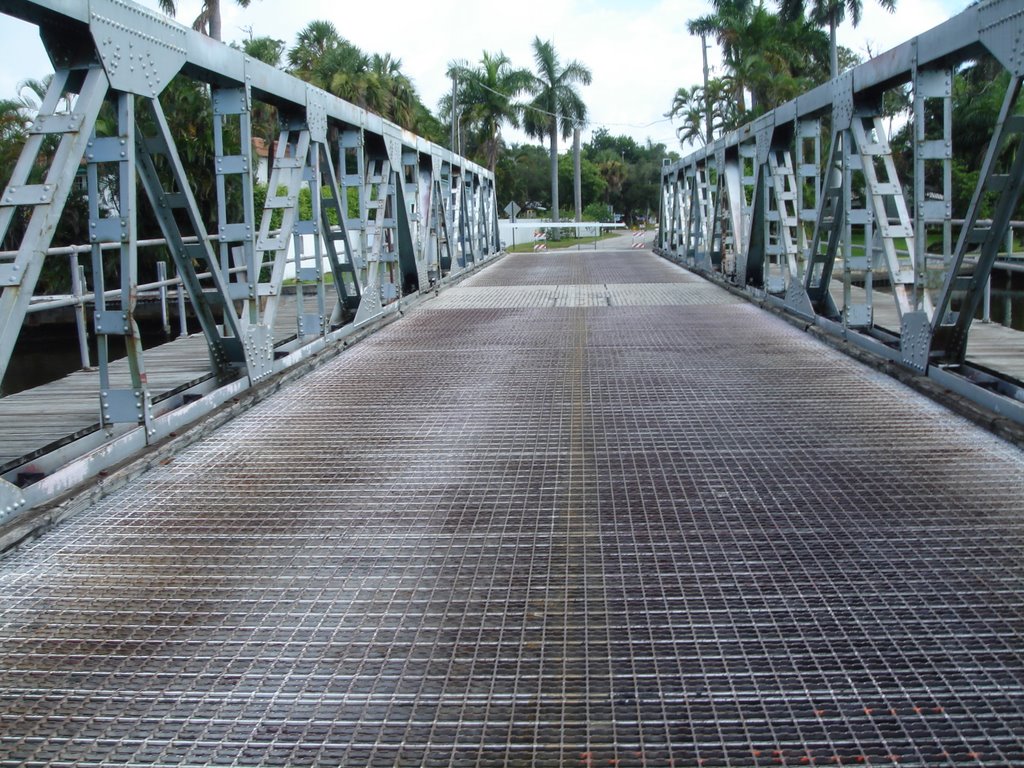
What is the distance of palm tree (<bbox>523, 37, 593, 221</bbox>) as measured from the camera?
190 feet

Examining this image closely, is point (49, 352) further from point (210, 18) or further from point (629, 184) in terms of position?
point (629, 184)

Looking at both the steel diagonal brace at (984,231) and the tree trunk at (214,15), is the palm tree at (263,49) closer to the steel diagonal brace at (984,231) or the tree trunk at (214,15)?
the tree trunk at (214,15)

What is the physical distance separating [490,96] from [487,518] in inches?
2134

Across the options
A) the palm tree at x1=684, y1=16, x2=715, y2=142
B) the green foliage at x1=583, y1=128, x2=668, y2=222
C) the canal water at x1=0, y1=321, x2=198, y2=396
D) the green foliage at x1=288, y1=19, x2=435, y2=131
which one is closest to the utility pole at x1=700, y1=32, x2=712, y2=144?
the palm tree at x1=684, y1=16, x2=715, y2=142

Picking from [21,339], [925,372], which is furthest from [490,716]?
[21,339]

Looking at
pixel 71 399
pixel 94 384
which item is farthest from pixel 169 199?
pixel 94 384

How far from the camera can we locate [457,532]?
13.6 feet

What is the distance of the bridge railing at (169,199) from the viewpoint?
14.6 ft

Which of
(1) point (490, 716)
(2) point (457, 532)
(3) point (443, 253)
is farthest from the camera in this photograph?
(3) point (443, 253)

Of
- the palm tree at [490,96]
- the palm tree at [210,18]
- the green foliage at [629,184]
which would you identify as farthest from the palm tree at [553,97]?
the green foliage at [629,184]

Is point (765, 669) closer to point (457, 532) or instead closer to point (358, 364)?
point (457, 532)

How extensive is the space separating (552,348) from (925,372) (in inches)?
122

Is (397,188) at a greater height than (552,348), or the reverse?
(397,188)

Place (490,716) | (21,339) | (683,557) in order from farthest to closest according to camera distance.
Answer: (21,339), (683,557), (490,716)
